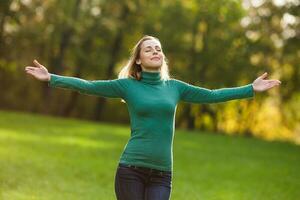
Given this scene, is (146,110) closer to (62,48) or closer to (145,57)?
(145,57)

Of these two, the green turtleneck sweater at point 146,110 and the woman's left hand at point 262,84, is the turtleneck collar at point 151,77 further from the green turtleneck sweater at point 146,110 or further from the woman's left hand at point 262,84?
the woman's left hand at point 262,84

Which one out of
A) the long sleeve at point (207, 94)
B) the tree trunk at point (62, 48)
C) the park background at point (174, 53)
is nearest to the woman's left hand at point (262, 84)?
the long sleeve at point (207, 94)

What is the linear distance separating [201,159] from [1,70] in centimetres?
2317

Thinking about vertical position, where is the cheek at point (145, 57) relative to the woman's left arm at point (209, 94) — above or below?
above

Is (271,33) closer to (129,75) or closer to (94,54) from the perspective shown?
(94,54)

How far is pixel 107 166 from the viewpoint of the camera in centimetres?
1606

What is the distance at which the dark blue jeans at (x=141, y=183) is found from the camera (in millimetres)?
6246

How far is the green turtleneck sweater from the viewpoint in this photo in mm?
6266

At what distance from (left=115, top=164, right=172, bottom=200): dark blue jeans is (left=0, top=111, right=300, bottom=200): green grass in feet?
15.5

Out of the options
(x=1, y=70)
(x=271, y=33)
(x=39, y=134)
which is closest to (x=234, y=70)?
(x=271, y=33)

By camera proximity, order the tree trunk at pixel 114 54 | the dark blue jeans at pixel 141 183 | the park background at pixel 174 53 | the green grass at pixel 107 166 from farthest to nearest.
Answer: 1. the tree trunk at pixel 114 54
2. the park background at pixel 174 53
3. the green grass at pixel 107 166
4. the dark blue jeans at pixel 141 183

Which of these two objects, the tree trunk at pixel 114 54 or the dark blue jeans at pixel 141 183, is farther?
the tree trunk at pixel 114 54

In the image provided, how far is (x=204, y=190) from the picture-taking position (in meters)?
13.4

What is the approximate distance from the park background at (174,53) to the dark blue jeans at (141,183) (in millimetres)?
27797
